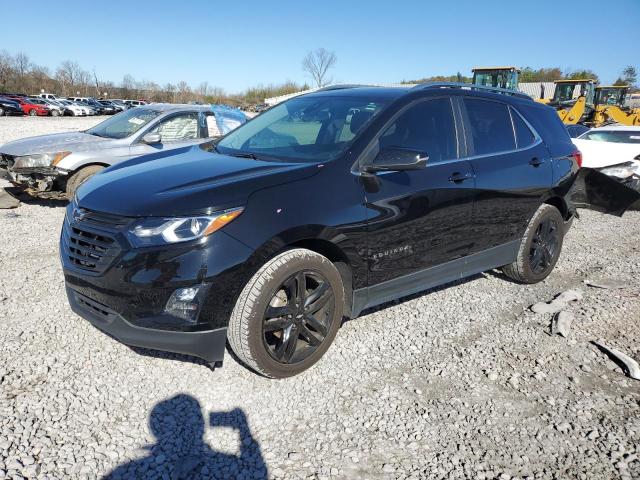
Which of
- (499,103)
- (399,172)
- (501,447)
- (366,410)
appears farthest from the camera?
(499,103)

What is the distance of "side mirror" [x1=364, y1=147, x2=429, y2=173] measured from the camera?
322 cm

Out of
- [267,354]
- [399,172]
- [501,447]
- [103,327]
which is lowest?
[501,447]

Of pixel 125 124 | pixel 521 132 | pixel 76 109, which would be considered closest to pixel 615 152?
pixel 521 132

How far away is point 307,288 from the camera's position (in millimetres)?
3172

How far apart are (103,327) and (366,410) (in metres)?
1.62

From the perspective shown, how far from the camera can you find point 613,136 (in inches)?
387

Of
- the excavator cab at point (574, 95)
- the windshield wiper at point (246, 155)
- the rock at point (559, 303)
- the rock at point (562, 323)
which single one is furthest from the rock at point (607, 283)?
the excavator cab at point (574, 95)

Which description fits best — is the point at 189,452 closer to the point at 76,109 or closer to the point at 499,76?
the point at 499,76

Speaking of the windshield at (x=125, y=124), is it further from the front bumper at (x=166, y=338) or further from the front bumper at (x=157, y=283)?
the front bumper at (x=166, y=338)

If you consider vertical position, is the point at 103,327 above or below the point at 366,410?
above

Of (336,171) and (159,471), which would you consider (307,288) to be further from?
(159,471)

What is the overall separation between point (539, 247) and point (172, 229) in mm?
3768

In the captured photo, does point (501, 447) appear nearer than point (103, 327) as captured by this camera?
Yes

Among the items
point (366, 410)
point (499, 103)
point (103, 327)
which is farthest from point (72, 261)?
point (499, 103)
